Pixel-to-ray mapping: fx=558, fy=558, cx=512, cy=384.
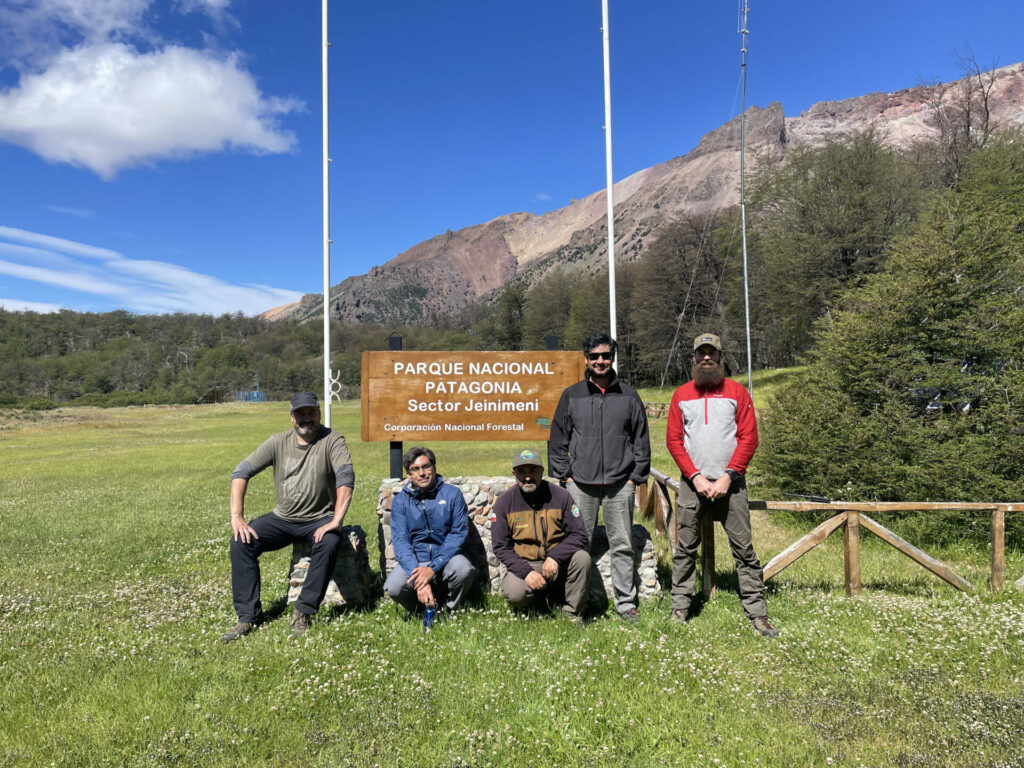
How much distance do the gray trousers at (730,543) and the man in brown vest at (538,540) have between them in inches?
33.6

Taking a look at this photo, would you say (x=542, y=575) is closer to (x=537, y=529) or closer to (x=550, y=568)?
(x=550, y=568)

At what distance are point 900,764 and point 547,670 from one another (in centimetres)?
204

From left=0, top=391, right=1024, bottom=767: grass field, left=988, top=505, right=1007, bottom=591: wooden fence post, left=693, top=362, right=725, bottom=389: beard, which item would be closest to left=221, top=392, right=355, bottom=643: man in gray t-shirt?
left=0, top=391, right=1024, bottom=767: grass field

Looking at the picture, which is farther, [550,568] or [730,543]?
[730,543]

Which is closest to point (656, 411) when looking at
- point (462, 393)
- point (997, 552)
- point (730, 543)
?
point (997, 552)

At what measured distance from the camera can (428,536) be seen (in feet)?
16.4

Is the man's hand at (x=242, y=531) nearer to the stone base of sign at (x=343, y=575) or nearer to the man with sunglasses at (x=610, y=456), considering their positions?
the stone base of sign at (x=343, y=575)

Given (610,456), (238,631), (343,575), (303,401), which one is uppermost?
(303,401)

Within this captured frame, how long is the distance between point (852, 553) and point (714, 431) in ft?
6.95

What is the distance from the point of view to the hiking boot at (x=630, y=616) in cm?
479

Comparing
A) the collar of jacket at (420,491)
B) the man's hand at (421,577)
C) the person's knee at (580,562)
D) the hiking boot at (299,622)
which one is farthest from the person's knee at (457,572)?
the hiking boot at (299,622)

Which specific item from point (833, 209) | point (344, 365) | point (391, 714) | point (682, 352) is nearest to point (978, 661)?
point (391, 714)

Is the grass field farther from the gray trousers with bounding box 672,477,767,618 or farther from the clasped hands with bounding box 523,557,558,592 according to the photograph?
the clasped hands with bounding box 523,557,558,592

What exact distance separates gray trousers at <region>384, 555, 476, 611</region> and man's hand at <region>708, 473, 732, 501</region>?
214 centimetres
